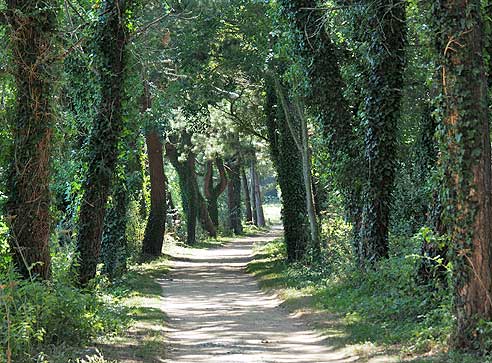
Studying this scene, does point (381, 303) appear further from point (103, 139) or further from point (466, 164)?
point (103, 139)

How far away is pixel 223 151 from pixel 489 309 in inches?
1371

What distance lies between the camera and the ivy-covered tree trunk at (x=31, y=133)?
37.8 feet

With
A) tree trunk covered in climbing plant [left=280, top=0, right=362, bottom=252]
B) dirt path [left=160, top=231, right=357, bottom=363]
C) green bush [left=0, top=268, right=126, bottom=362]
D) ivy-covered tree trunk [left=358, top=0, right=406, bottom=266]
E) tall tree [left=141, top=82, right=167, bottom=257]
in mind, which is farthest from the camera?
tall tree [left=141, top=82, right=167, bottom=257]

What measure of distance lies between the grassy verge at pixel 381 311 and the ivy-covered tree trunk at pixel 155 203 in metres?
12.1

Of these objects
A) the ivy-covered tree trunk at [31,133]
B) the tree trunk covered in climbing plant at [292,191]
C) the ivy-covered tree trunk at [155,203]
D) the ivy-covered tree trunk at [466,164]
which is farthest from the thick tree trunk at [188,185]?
→ the ivy-covered tree trunk at [466,164]

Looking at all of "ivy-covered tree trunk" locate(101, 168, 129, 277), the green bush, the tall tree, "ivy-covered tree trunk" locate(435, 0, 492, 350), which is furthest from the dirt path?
the tall tree

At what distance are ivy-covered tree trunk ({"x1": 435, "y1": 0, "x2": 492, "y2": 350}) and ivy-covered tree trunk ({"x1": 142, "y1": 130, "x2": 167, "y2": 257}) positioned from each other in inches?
866

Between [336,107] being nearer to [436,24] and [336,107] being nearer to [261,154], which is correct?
[436,24]

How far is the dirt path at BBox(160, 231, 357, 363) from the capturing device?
10812 millimetres

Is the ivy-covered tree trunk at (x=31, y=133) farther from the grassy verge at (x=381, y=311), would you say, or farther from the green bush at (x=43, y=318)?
the grassy verge at (x=381, y=311)

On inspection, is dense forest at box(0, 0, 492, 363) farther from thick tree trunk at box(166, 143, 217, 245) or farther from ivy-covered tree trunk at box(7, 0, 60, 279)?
thick tree trunk at box(166, 143, 217, 245)

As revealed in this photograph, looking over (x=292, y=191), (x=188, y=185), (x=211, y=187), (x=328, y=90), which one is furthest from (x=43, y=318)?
(x=211, y=187)

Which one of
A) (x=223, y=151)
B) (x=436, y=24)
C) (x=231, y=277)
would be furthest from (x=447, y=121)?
(x=223, y=151)

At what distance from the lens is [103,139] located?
14.6 meters
